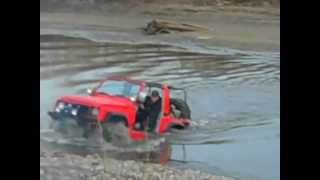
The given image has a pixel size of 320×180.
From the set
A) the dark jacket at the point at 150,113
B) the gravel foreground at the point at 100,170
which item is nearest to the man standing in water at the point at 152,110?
the dark jacket at the point at 150,113

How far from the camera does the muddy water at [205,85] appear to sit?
2174 mm

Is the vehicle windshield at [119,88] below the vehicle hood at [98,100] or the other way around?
the other way around

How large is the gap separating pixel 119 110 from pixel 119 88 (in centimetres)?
7

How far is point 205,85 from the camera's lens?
2.19 m

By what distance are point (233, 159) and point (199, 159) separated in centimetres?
11

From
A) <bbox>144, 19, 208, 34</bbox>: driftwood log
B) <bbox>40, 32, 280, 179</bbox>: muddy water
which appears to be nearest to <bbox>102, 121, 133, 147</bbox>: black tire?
<bbox>40, 32, 280, 179</bbox>: muddy water

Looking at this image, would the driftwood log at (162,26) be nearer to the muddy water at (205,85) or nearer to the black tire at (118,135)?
the muddy water at (205,85)

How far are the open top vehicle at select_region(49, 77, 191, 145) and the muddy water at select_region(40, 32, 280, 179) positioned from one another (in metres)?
0.02

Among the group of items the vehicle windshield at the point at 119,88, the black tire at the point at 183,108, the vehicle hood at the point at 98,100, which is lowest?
the black tire at the point at 183,108

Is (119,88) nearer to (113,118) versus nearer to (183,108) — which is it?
(113,118)

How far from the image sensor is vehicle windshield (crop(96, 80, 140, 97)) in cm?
218

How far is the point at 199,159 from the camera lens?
2184 millimetres
